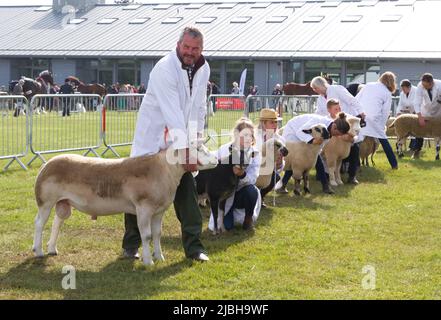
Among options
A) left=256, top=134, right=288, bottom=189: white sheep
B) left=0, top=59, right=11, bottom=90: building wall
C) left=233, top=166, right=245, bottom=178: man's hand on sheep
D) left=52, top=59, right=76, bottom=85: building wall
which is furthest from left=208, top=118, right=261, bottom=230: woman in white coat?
left=0, top=59, right=11, bottom=90: building wall

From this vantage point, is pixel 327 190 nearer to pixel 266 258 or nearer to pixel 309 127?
pixel 309 127

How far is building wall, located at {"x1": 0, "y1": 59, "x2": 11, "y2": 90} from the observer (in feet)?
157

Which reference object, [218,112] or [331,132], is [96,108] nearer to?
[218,112]

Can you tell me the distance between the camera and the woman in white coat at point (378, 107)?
1308 centimetres

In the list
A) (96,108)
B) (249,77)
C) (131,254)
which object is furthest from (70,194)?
(249,77)

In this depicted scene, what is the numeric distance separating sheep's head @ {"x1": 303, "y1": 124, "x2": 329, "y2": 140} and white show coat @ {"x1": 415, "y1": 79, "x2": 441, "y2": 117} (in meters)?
6.18

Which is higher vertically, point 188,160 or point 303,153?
point 188,160

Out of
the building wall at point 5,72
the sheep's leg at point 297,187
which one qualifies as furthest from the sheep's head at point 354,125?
the building wall at point 5,72

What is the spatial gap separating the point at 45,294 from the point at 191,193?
1678 millimetres

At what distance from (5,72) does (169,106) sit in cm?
4522

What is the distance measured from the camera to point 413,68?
38375mm

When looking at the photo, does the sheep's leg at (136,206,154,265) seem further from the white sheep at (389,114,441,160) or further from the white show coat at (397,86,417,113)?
the white show coat at (397,86,417,113)

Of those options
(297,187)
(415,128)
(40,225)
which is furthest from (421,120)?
(40,225)
